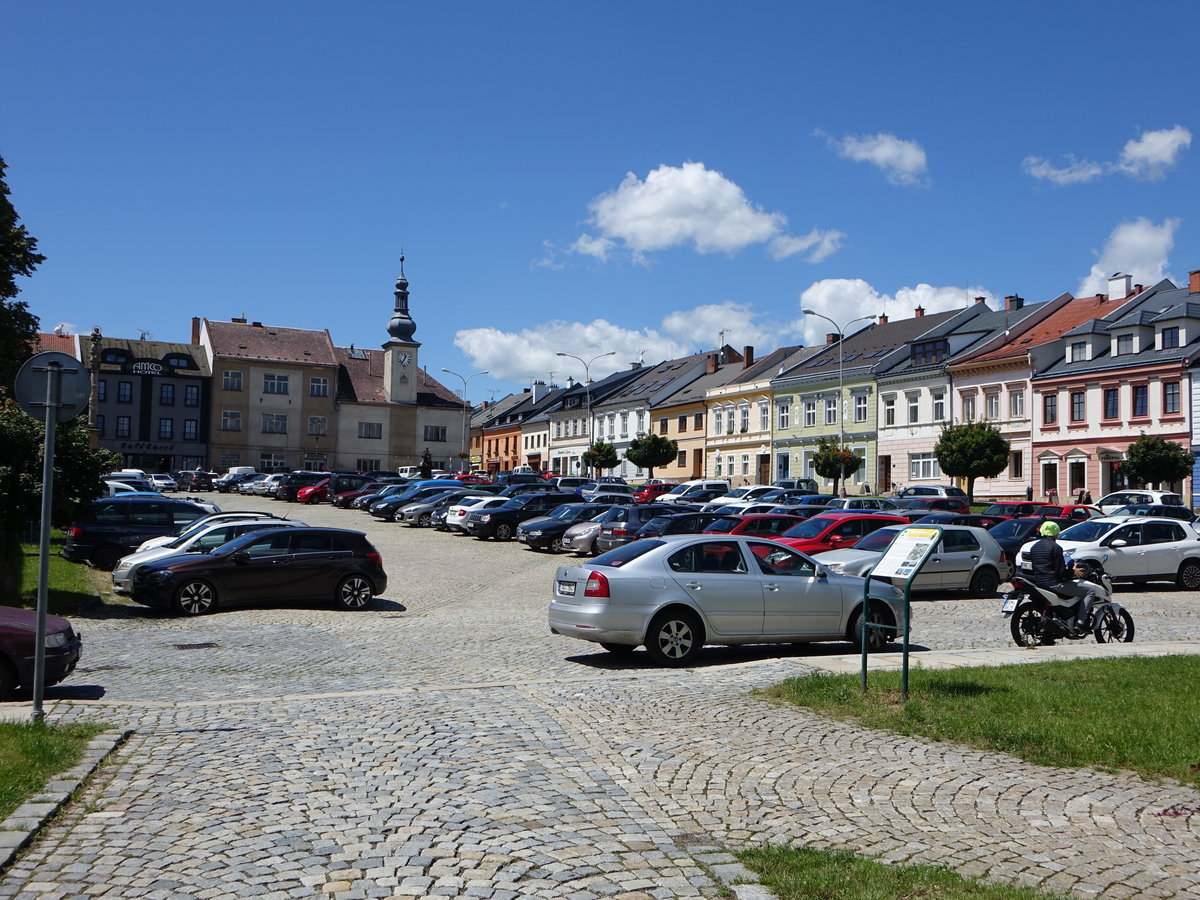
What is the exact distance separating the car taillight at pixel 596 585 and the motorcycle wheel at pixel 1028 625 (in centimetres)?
584

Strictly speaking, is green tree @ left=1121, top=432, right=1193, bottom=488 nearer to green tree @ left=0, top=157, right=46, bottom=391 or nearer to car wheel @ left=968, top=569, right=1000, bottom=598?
car wheel @ left=968, top=569, right=1000, bottom=598

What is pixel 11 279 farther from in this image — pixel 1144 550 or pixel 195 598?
pixel 1144 550

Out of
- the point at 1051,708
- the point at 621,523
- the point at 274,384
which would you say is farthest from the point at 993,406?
the point at 274,384

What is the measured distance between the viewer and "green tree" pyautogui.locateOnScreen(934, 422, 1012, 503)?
52969 millimetres

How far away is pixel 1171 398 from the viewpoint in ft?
170

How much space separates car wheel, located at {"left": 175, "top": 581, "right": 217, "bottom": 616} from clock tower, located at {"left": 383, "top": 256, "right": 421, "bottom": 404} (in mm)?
79940

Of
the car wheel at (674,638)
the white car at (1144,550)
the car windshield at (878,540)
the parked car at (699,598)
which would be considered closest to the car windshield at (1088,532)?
the white car at (1144,550)

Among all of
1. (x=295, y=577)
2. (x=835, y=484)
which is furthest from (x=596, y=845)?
(x=835, y=484)

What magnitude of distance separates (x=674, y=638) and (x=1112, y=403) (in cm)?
4804

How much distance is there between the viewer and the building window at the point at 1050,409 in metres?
57.6

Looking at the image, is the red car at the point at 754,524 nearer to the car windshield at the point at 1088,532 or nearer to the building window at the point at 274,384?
the car windshield at the point at 1088,532

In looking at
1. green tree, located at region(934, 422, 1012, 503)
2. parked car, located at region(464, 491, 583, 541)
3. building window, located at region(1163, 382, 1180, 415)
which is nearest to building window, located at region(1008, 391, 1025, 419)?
green tree, located at region(934, 422, 1012, 503)

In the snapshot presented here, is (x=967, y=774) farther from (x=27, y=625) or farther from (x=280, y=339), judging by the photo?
(x=280, y=339)

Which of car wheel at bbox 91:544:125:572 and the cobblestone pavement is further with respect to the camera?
car wheel at bbox 91:544:125:572
